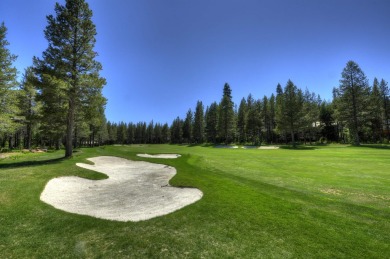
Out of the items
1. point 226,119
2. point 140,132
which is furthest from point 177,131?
point 226,119

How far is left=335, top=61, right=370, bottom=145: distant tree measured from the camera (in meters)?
48.6

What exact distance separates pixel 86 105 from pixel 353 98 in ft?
184

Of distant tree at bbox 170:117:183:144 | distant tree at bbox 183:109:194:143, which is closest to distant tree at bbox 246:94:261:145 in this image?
distant tree at bbox 183:109:194:143

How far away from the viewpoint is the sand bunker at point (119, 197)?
9255 millimetres

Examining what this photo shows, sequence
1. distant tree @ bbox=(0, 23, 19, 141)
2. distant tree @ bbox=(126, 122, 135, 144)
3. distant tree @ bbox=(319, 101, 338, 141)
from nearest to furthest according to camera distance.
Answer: distant tree @ bbox=(0, 23, 19, 141) < distant tree @ bbox=(319, 101, 338, 141) < distant tree @ bbox=(126, 122, 135, 144)

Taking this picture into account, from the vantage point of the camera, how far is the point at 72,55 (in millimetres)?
22938

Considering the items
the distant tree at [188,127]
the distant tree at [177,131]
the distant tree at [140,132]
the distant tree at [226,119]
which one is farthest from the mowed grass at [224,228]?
the distant tree at [140,132]

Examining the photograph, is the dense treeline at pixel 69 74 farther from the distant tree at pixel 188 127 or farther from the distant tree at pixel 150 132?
the distant tree at pixel 150 132

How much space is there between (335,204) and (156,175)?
1219cm

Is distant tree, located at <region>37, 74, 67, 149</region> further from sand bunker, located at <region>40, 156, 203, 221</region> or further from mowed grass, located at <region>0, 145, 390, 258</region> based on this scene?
mowed grass, located at <region>0, 145, 390, 258</region>

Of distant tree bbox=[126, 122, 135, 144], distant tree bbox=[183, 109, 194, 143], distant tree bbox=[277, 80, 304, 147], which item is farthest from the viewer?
distant tree bbox=[126, 122, 135, 144]

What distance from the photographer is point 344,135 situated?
76.9m

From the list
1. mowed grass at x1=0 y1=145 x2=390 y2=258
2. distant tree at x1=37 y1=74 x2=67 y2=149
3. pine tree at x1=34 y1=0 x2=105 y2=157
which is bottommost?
mowed grass at x1=0 y1=145 x2=390 y2=258

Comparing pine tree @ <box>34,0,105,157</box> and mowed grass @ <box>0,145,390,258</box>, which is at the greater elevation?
pine tree @ <box>34,0,105,157</box>
